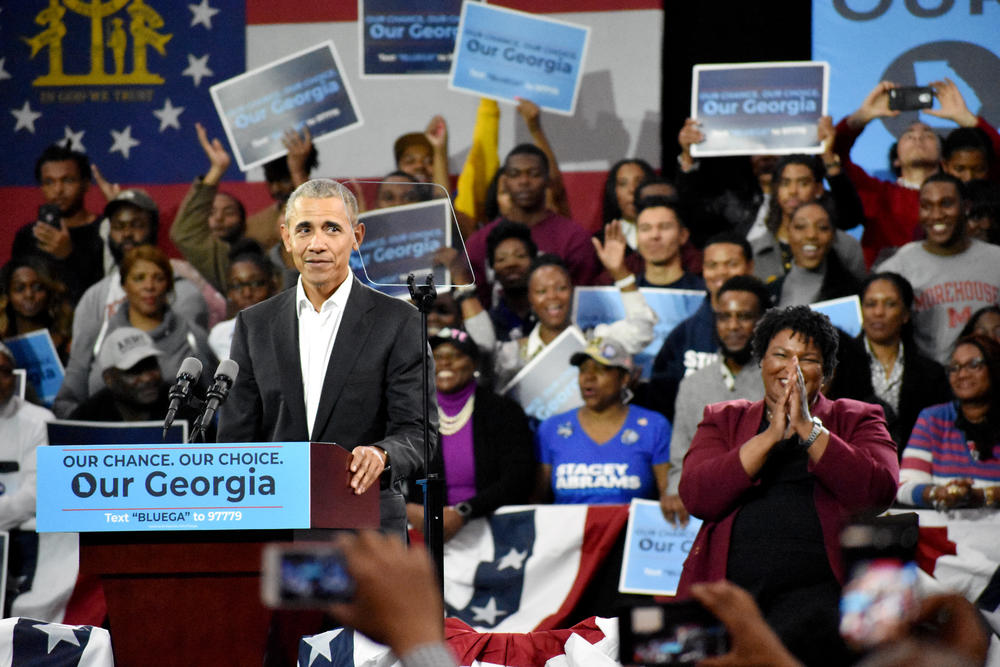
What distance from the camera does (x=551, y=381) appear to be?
6340 millimetres

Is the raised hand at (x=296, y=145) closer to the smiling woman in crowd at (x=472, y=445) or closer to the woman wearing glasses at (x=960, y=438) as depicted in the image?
the smiling woman in crowd at (x=472, y=445)

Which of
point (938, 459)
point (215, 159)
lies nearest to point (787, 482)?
point (938, 459)

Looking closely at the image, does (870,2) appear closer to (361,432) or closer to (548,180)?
(548,180)

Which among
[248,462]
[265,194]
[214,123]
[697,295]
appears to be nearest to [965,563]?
[697,295]

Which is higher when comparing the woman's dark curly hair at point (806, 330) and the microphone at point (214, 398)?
the woman's dark curly hair at point (806, 330)

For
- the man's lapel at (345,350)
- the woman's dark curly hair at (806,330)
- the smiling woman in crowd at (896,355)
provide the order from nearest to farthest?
the man's lapel at (345,350)
the woman's dark curly hair at (806,330)
the smiling woman in crowd at (896,355)

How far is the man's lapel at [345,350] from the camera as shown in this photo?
3270 mm

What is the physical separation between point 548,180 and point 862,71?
2.04m

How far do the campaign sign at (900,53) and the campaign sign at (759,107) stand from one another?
0.75 meters

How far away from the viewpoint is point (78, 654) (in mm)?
3301

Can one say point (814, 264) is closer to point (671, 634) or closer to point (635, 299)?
point (635, 299)

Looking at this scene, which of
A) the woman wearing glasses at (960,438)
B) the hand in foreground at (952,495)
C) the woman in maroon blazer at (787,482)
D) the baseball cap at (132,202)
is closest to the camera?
the woman in maroon blazer at (787,482)

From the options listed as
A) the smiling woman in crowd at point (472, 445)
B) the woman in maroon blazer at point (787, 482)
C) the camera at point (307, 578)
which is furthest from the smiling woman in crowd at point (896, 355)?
the camera at point (307, 578)

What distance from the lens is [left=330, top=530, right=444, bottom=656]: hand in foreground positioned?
1.30m
